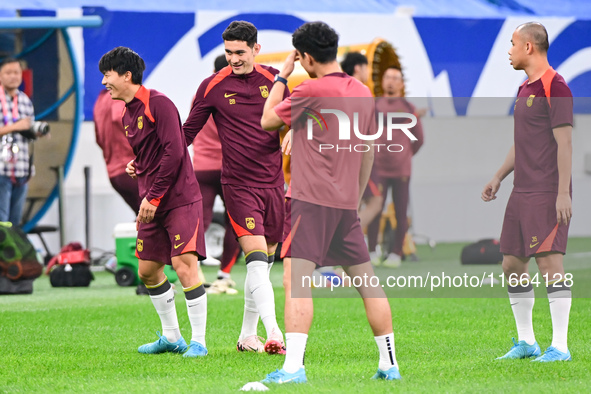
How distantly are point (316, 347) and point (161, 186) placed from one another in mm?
1505

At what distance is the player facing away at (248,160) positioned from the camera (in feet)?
20.7

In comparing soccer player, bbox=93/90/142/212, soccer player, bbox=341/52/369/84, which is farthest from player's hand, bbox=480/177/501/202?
soccer player, bbox=341/52/369/84

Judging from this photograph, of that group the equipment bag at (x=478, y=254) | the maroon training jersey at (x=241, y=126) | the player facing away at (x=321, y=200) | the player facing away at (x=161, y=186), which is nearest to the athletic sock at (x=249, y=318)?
the player facing away at (x=161, y=186)

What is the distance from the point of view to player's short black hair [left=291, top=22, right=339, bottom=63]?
4770 mm

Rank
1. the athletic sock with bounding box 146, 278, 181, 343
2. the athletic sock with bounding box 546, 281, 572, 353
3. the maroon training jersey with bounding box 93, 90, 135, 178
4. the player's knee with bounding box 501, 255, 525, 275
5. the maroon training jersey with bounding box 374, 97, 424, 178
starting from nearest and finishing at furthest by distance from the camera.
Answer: the maroon training jersey with bounding box 374, 97, 424, 178 < the athletic sock with bounding box 546, 281, 572, 353 < the player's knee with bounding box 501, 255, 525, 275 < the athletic sock with bounding box 146, 278, 181, 343 < the maroon training jersey with bounding box 93, 90, 135, 178

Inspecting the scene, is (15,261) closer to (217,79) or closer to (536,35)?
(217,79)

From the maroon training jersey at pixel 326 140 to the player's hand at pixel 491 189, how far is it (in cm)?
132

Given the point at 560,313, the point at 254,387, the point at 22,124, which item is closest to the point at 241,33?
the point at 254,387

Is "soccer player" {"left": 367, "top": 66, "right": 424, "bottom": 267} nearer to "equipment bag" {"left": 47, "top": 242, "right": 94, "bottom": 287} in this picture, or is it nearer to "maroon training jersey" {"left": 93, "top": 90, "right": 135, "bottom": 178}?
"maroon training jersey" {"left": 93, "top": 90, "right": 135, "bottom": 178}

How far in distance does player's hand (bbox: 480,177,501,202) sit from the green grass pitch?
549 millimetres

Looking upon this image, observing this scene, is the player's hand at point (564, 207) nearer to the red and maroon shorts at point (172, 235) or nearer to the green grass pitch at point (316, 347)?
the green grass pitch at point (316, 347)

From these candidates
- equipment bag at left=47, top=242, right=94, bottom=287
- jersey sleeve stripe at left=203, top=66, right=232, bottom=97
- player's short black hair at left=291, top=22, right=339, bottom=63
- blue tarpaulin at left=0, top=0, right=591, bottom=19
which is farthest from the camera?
blue tarpaulin at left=0, top=0, right=591, bottom=19

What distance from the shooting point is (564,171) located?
5625 mm

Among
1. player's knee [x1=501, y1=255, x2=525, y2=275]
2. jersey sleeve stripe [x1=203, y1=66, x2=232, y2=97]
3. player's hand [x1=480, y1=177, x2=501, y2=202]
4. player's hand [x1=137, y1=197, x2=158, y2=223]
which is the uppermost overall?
jersey sleeve stripe [x1=203, y1=66, x2=232, y2=97]
